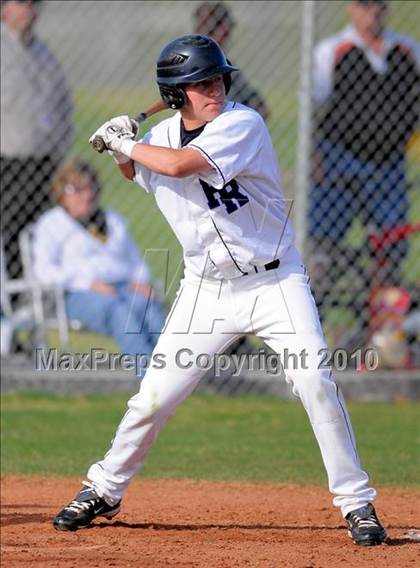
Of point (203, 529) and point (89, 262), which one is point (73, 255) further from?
point (203, 529)

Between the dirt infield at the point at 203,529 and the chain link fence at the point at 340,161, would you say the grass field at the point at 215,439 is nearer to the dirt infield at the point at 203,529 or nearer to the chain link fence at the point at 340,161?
the dirt infield at the point at 203,529

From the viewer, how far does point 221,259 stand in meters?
4.75

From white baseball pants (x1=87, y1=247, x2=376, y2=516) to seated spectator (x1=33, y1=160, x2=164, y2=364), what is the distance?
3.37 metres

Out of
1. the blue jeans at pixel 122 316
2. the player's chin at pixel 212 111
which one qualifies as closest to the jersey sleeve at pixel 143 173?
the player's chin at pixel 212 111

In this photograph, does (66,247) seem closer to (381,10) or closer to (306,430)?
(306,430)

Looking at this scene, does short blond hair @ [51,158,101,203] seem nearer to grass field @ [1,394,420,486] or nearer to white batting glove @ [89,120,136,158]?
grass field @ [1,394,420,486]

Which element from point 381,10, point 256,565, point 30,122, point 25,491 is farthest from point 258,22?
point 256,565

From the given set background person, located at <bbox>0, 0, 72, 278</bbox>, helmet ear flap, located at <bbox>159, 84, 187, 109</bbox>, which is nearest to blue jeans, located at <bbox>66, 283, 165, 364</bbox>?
background person, located at <bbox>0, 0, 72, 278</bbox>

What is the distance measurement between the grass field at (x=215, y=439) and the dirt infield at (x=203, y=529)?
364 millimetres

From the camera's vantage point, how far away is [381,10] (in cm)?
860

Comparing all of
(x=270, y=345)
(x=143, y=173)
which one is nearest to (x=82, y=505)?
(x=270, y=345)

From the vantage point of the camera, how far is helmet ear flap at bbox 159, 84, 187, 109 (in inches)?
188

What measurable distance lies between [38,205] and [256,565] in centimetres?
489

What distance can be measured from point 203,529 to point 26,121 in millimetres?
4151
